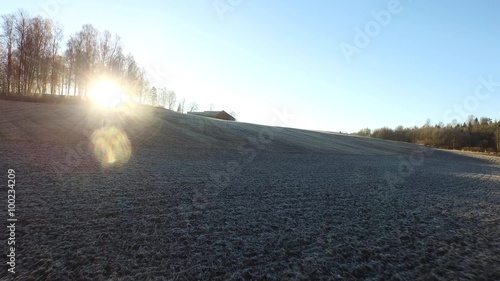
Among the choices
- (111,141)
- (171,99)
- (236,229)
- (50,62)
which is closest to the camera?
(236,229)

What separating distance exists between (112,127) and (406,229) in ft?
102

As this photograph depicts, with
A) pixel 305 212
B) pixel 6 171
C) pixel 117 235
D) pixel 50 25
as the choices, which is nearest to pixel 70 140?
pixel 6 171

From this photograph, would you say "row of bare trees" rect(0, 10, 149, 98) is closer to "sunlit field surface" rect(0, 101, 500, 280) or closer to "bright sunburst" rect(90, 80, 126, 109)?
"bright sunburst" rect(90, 80, 126, 109)

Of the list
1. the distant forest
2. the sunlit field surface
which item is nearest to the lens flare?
the sunlit field surface

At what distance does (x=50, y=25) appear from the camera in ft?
185

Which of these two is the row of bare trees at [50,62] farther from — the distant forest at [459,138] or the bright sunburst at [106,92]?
the distant forest at [459,138]

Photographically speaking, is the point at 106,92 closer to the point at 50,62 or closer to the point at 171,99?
the point at 50,62

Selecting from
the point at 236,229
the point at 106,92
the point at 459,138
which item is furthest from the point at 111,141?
the point at 459,138

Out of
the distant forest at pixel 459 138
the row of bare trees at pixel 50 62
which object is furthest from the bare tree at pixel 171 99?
the distant forest at pixel 459 138

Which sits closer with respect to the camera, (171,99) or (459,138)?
(459,138)

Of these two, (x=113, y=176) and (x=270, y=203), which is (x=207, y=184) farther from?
(x=113, y=176)

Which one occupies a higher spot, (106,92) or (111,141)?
(106,92)

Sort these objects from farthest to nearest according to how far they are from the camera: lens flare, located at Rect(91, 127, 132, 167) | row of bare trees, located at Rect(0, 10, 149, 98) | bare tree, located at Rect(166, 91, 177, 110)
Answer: bare tree, located at Rect(166, 91, 177, 110), row of bare trees, located at Rect(0, 10, 149, 98), lens flare, located at Rect(91, 127, 132, 167)

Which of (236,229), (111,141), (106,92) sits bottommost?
(111,141)
